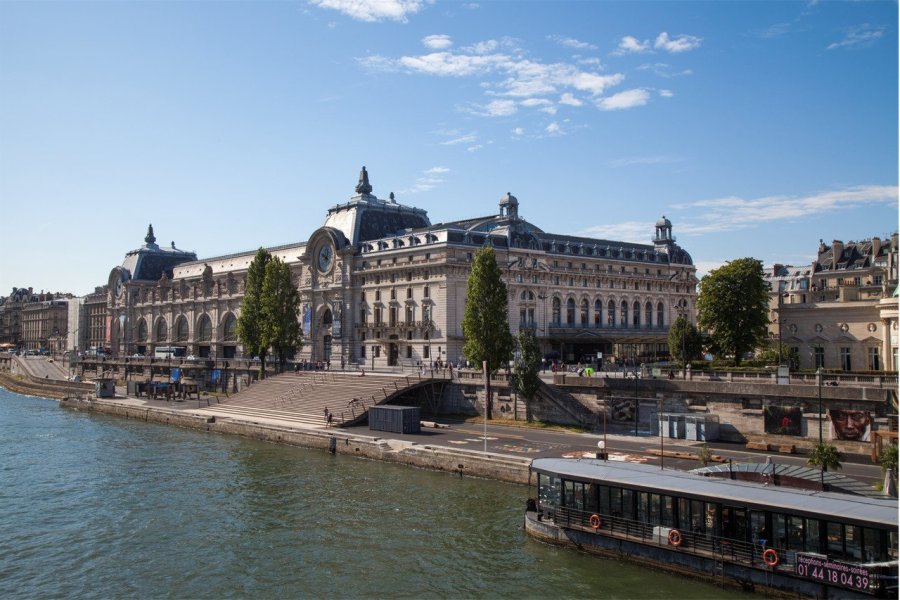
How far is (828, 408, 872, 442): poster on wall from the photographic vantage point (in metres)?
48.9

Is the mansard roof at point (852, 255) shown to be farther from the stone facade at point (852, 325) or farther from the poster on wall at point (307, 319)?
the poster on wall at point (307, 319)

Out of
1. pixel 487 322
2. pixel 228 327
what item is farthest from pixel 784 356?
pixel 228 327

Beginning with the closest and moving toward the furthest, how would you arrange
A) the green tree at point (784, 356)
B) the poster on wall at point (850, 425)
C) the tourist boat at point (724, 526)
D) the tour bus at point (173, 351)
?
the tourist boat at point (724, 526)
the poster on wall at point (850, 425)
the green tree at point (784, 356)
the tour bus at point (173, 351)

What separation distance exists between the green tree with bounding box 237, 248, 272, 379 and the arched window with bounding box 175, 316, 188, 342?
5179 centimetres

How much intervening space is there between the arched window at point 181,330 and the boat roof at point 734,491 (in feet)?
395

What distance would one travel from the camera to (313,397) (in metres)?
75.8

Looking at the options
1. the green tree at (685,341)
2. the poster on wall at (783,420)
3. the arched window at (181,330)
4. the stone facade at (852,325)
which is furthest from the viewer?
the arched window at (181,330)

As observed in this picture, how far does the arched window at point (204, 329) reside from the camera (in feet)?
458

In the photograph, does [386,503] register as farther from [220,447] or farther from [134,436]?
[134,436]

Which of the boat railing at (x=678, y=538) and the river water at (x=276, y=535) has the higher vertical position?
the boat railing at (x=678, y=538)

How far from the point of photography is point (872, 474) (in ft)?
141

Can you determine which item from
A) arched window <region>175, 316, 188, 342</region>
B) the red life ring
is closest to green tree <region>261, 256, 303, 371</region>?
arched window <region>175, 316, 188, 342</region>

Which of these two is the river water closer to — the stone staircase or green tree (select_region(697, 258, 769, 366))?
the stone staircase

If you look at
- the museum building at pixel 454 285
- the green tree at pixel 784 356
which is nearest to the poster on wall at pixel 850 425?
the green tree at pixel 784 356
